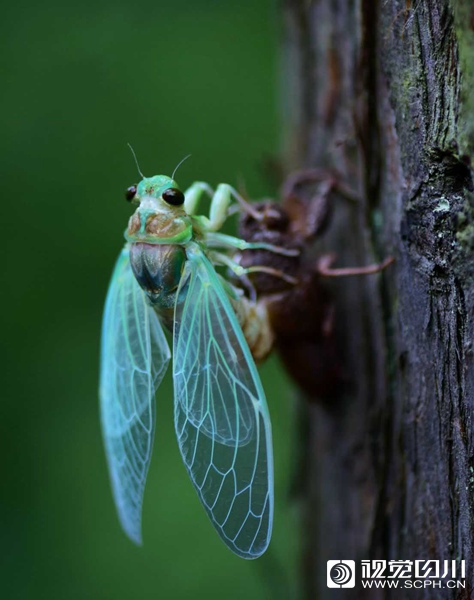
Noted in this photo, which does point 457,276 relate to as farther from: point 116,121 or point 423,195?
point 116,121

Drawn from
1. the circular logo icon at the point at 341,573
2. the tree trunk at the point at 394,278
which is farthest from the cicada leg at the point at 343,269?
the circular logo icon at the point at 341,573

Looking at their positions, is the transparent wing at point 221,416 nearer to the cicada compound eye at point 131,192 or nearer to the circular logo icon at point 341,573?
the cicada compound eye at point 131,192

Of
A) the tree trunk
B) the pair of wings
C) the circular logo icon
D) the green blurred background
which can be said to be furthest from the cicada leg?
the green blurred background

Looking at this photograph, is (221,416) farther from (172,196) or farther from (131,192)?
(131,192)

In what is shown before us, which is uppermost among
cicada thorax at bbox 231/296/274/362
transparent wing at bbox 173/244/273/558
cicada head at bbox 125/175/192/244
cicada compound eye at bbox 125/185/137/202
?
cicada compound eye at bbox 125/185/137/202

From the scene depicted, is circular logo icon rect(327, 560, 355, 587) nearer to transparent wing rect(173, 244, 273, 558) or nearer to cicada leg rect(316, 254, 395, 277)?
transparent wing rect(173, 244, 273, 558)

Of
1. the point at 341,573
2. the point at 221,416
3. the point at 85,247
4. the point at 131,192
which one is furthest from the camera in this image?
the point at 85,247

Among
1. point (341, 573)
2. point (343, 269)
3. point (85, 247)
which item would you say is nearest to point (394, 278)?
point (343, 269)

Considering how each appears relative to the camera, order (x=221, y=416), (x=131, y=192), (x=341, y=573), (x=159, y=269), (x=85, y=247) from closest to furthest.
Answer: (x=221, y=416) → (x=159, y=269) → (x=131, y=192) → (x=341, y=573) → (x=85, y=247)
